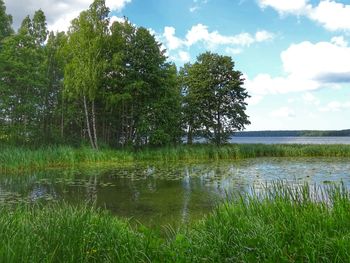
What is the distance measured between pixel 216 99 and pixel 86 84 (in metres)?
14.4

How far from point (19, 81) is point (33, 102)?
213cm

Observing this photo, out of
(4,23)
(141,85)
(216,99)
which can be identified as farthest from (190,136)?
(4,23)

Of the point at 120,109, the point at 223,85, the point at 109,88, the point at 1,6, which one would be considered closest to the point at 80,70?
the point at 109,88

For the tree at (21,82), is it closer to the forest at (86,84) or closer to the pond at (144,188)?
the forest at (86,84)

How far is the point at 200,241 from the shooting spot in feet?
16.0

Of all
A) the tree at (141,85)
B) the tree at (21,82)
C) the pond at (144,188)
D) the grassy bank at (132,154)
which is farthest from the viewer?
the tree at (141,85)

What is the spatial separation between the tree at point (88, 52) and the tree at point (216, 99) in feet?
37.7

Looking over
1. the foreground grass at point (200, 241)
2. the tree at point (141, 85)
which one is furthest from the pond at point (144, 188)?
the tree at point (141, 85)

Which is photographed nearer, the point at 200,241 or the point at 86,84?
the point at 200,241

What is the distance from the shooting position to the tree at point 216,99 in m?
35.3

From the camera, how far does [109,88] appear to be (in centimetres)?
2838

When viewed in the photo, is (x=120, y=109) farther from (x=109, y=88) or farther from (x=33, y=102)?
(x=33, y=102)

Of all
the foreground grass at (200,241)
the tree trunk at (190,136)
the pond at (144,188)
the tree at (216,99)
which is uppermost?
the tree at (216,99)

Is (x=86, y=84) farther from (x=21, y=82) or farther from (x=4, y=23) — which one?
(x=4, y=23)
